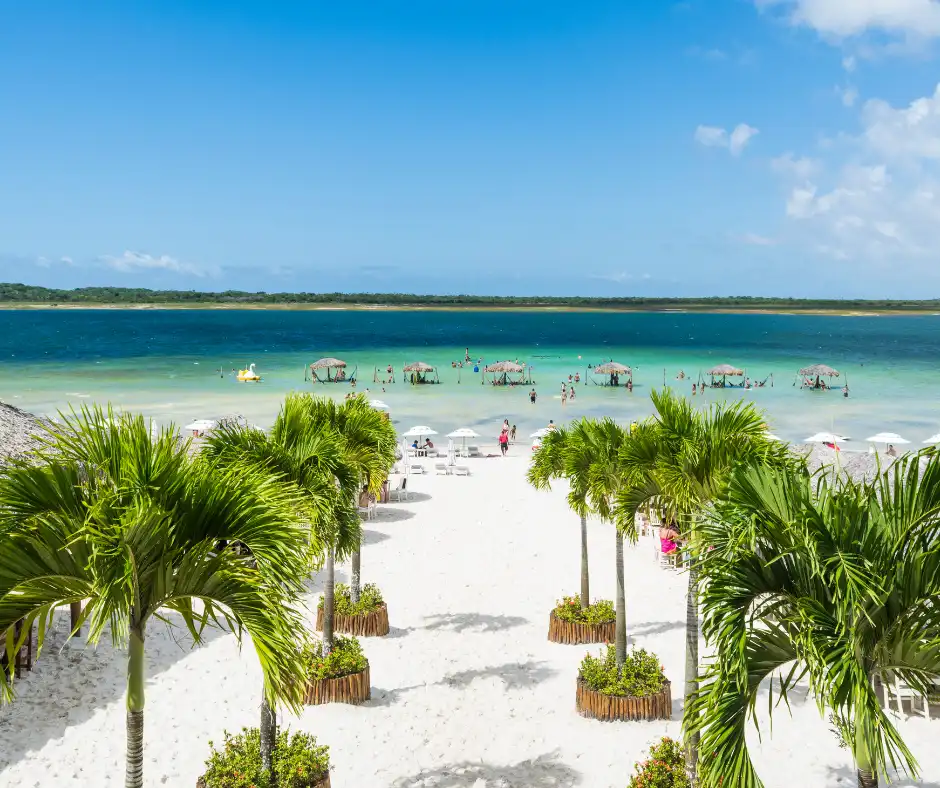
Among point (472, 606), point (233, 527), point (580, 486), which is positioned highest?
point (233, 527)

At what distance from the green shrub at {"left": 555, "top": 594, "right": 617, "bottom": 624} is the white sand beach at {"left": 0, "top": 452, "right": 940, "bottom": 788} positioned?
0.50 metres

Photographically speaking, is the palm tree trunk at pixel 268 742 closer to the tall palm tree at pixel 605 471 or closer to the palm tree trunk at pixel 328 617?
the palm tree trunk at pixel 328 617

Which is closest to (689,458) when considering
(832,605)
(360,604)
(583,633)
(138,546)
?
(832,605)

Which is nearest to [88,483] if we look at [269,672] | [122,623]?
[122,623]

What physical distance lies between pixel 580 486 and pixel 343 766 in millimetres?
4691

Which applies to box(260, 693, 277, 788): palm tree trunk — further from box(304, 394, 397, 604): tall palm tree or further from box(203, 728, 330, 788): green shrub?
box(304, 394, 397, 604): tall palm tree

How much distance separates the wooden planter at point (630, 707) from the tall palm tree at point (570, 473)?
269 cm

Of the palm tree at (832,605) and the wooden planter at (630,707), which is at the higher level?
the palm tree at (832,605)

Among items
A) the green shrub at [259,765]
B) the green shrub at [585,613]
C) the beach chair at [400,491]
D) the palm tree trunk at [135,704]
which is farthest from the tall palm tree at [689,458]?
the beach chair at [400,491]

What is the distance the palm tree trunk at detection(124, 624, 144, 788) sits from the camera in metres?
4.51

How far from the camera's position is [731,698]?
3.97 metres

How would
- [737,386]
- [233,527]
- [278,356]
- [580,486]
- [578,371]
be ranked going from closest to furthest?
[233,527], [580,486], [737,386], [578,371], [278,356]

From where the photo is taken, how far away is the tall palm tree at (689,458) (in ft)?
21.9

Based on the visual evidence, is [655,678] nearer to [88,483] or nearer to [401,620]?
[401,620]
